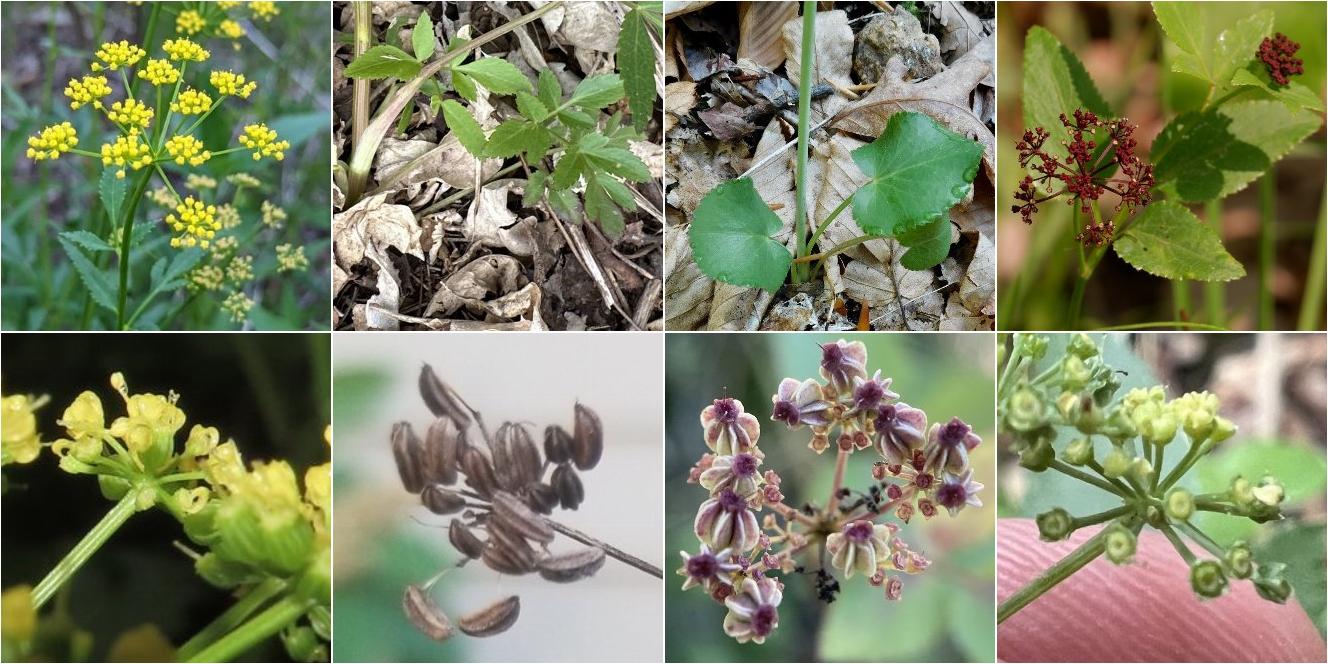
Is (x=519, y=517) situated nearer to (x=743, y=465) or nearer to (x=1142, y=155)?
(x=743, y=465)

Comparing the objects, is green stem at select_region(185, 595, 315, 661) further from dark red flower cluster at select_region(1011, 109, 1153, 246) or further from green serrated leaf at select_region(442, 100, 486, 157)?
dark red flower cluster at select_region(1011, 109, 1153, 246)

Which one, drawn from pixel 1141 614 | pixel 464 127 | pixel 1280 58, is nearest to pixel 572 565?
pixel 464 127

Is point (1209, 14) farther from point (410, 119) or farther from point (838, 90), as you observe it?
point (410, 119)

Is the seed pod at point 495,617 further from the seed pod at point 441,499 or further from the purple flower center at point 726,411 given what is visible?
the purple flower center at point 726,411

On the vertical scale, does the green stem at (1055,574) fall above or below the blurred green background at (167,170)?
below

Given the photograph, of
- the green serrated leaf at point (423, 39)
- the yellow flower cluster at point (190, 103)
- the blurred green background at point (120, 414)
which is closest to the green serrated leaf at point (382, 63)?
the green serrated leaf at point (423, 39)

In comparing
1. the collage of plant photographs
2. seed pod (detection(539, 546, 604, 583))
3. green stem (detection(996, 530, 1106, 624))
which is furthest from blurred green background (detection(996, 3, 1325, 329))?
seed pod (detection(539, 546, 604, 583))
